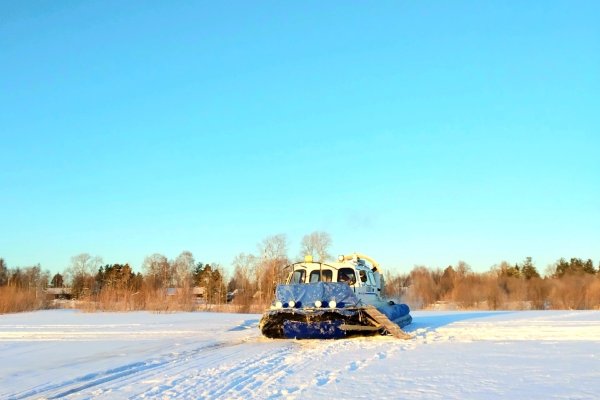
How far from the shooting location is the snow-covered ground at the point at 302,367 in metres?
7.50

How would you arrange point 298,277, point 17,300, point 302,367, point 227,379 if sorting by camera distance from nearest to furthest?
1. point 227,379
2. point 302,367
3. point 298,277
4. point 17,300

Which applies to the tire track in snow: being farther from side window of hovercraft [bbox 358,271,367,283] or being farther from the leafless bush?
the leafless bush

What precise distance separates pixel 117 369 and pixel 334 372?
12.1 feet

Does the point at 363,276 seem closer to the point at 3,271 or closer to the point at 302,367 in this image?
the point at 302,367

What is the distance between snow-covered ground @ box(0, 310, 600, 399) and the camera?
7.50 m

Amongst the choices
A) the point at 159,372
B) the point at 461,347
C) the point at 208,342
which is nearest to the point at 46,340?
the point at 208,342

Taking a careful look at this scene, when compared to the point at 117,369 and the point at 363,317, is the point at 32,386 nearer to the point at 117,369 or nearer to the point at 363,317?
the point at 117,369

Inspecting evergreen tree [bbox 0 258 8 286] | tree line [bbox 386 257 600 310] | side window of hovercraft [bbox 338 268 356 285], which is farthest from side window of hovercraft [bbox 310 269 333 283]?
evergreen tree [bbox 0 258 8 286]

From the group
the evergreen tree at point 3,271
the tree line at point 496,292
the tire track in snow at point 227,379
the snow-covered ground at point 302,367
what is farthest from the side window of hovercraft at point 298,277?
the evergreen tree at point 3,271

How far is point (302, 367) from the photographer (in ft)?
32.3

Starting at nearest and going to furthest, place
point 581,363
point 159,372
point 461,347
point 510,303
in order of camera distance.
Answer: point 159,372, point 581,363, point 461,347, point 510,303

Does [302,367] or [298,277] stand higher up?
[298,277]

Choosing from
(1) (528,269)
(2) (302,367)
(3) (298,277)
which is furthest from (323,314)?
(1) (528,269)

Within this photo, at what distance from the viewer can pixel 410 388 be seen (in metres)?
7.78
